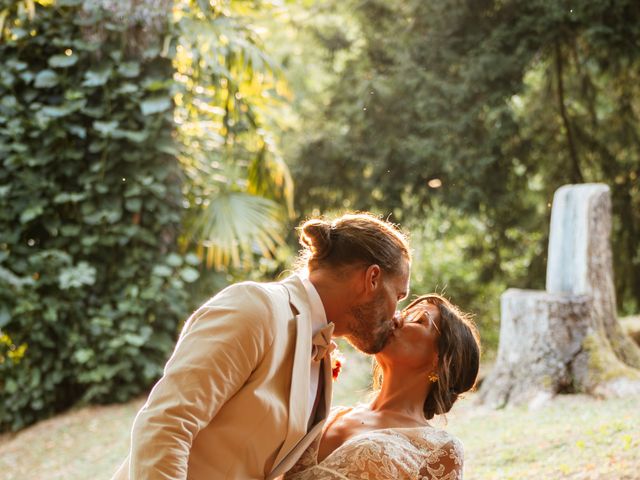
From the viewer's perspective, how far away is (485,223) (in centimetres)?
846

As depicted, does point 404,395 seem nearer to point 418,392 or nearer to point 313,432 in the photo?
point 418,392

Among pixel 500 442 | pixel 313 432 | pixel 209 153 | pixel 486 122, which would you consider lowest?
pixel 500 442

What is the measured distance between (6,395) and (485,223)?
4713mm

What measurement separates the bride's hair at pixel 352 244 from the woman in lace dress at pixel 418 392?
465 mm

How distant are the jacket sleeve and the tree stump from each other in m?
3.54

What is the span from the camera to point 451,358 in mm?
2430

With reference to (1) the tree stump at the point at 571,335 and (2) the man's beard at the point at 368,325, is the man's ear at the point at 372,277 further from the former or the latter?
(1) the tree stump at the point at 571,335

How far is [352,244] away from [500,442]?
7.87 ft

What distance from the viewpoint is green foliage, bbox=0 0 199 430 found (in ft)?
20.7

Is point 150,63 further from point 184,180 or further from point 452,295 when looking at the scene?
point 452,295

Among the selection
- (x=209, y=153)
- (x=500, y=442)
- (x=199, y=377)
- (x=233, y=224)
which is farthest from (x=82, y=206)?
(x=199, y=377)

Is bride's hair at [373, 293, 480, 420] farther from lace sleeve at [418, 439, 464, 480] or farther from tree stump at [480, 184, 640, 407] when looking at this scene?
tree stump at [480, 184, 640, 407]

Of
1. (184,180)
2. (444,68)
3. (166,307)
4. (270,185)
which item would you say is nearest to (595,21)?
(444,68)

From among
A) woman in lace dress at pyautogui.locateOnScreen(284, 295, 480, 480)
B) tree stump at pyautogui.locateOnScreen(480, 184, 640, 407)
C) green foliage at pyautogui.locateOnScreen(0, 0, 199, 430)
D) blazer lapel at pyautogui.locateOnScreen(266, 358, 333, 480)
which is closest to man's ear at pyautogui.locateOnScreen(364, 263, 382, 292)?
blazer lapel at pyautogui.locateOnScreen(266, 358, 333, 480)
